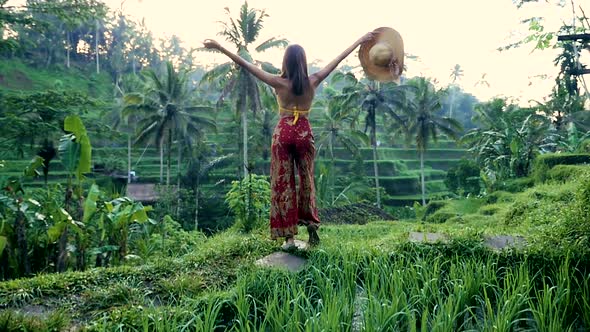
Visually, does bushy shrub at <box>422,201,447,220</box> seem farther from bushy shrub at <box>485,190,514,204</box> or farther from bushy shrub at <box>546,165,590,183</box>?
bushy shrub at <box>546,165,590,183</box>

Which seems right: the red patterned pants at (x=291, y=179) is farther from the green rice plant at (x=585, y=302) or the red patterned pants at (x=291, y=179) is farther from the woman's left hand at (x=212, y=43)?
the green rice plant at (x=585, y=302)

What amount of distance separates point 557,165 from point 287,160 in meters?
8.73

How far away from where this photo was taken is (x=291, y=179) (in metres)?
4.51

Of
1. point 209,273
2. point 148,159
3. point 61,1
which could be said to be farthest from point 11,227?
point 148,159

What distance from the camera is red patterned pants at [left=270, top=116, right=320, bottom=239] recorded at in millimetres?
4438

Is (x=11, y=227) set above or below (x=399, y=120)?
below

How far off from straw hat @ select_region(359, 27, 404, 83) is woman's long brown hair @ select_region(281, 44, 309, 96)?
0.64 m

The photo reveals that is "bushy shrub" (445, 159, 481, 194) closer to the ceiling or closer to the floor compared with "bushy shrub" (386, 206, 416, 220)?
closer to the ceiling

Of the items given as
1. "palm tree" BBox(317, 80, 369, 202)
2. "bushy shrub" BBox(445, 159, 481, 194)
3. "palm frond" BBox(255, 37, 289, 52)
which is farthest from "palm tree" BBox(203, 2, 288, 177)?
"bushy shrub" BBox(445, 159, 481, 194)

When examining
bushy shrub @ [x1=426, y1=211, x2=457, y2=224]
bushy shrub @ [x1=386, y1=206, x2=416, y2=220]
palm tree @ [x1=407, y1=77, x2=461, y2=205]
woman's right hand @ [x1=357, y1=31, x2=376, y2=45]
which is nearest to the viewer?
woman's right hand @ [x1=357, y1=31, x2=376, y2=45]

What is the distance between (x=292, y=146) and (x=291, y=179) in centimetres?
29

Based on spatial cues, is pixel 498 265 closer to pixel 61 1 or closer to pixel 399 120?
pixel 61 1

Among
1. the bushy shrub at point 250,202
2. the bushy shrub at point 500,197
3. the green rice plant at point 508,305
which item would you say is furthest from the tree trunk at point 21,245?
the bushy shrub at point 500,197

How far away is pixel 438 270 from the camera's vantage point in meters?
3.44
